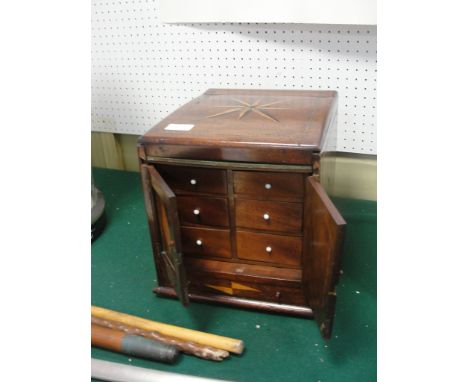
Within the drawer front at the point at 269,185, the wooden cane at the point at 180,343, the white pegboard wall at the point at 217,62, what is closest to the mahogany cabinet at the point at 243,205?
the drawer front at the point at 269,185

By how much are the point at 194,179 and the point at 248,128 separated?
20cm

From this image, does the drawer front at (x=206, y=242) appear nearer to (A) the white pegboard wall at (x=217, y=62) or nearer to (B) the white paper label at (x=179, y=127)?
(B) the white paper label at (x=179, y=127)

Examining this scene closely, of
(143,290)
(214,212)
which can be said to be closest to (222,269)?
(214,212)

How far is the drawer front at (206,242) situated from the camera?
4.18ft

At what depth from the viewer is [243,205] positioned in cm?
120

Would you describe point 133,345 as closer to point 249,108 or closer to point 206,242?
point 206,242

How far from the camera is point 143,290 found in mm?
1416

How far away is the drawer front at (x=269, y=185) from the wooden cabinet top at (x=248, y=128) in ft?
0.17

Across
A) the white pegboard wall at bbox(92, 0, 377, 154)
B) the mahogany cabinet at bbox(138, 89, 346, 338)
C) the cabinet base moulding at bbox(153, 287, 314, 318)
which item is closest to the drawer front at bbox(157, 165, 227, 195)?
the mahogany cabinet at bbox(138, 89, 346, 338)

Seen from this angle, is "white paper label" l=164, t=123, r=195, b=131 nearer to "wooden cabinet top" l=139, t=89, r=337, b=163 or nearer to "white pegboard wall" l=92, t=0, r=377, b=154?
"wooden cabinet top" l=139, t=89, r=337, b=163

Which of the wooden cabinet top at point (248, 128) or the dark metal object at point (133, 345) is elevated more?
the wooden cabinet top at point (248, 128)

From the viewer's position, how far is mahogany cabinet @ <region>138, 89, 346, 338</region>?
108 cm

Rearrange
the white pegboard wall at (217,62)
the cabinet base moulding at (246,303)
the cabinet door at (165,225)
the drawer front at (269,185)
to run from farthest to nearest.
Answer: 1. the white pegboard wall at (217,62)
2. the cabinet base moulding at (246,303)
3. the drawer front at (269,185)
4. the cabinet door at (165,225)

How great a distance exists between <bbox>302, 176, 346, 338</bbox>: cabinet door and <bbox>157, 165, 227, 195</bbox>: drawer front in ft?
0.79
